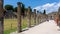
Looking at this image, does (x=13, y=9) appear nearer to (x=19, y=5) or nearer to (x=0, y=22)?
(x=19, y=5)

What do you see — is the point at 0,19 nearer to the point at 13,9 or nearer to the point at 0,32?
the point at 0,32

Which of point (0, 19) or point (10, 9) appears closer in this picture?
point (0, 19)

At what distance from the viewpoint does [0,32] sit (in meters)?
6.60

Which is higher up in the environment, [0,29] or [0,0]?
[0,0]

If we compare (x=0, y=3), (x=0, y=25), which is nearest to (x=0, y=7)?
(x=0, y=3)

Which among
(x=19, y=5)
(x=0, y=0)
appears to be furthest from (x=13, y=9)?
(x=0, y=0)

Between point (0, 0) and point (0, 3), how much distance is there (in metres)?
0.21

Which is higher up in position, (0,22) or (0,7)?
(0,7)

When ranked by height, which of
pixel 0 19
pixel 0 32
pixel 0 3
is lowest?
pixel 0 32

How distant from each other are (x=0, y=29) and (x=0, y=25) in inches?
4.9

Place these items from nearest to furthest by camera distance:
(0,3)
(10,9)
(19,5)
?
(0,3) → (19,5) → (10,9)

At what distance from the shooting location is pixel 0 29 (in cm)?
653

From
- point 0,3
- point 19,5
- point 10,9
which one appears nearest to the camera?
point 0,3

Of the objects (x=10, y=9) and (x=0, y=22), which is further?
(x=10, y=9)
